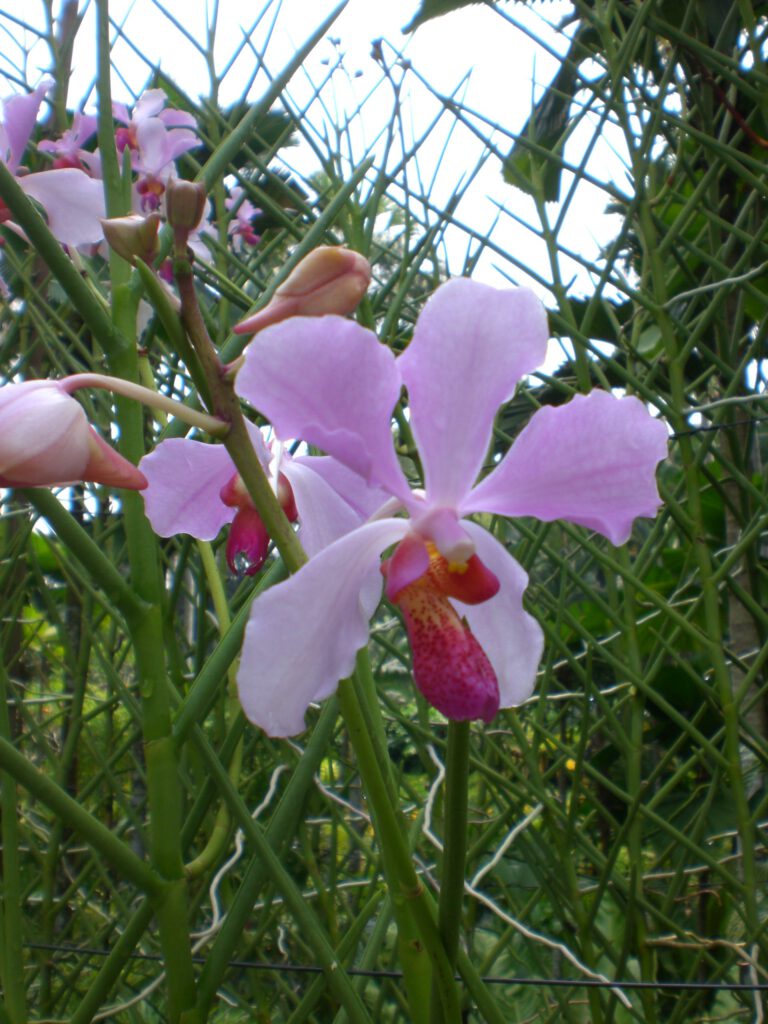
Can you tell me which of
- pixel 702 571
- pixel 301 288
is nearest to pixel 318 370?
pixel 301 288

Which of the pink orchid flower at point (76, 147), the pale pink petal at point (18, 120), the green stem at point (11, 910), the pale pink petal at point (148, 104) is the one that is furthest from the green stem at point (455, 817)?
the pale pink petal at point (148, 104)

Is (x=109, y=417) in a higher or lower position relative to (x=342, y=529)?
higher

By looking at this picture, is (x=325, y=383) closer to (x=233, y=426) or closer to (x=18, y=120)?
(x=233, y=426)

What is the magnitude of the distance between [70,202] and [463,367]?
47 cm

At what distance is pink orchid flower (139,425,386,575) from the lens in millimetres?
397

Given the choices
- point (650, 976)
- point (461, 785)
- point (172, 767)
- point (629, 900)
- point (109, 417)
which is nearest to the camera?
point (461, 785)

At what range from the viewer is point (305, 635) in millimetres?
315

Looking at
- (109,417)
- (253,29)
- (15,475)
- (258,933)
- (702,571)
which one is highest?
(253,29)

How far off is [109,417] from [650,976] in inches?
33.1

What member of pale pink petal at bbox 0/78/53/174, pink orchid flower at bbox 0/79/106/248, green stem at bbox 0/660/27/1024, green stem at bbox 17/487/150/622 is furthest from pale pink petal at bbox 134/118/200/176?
green stem at bbox 17/487/150/622

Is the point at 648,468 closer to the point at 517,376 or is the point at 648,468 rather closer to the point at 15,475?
the point at 517,376

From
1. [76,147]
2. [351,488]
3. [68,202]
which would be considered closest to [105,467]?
[351,488]

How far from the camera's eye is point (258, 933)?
0.82 m

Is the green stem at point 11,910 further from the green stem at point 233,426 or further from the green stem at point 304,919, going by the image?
the green stem at point 233,426
